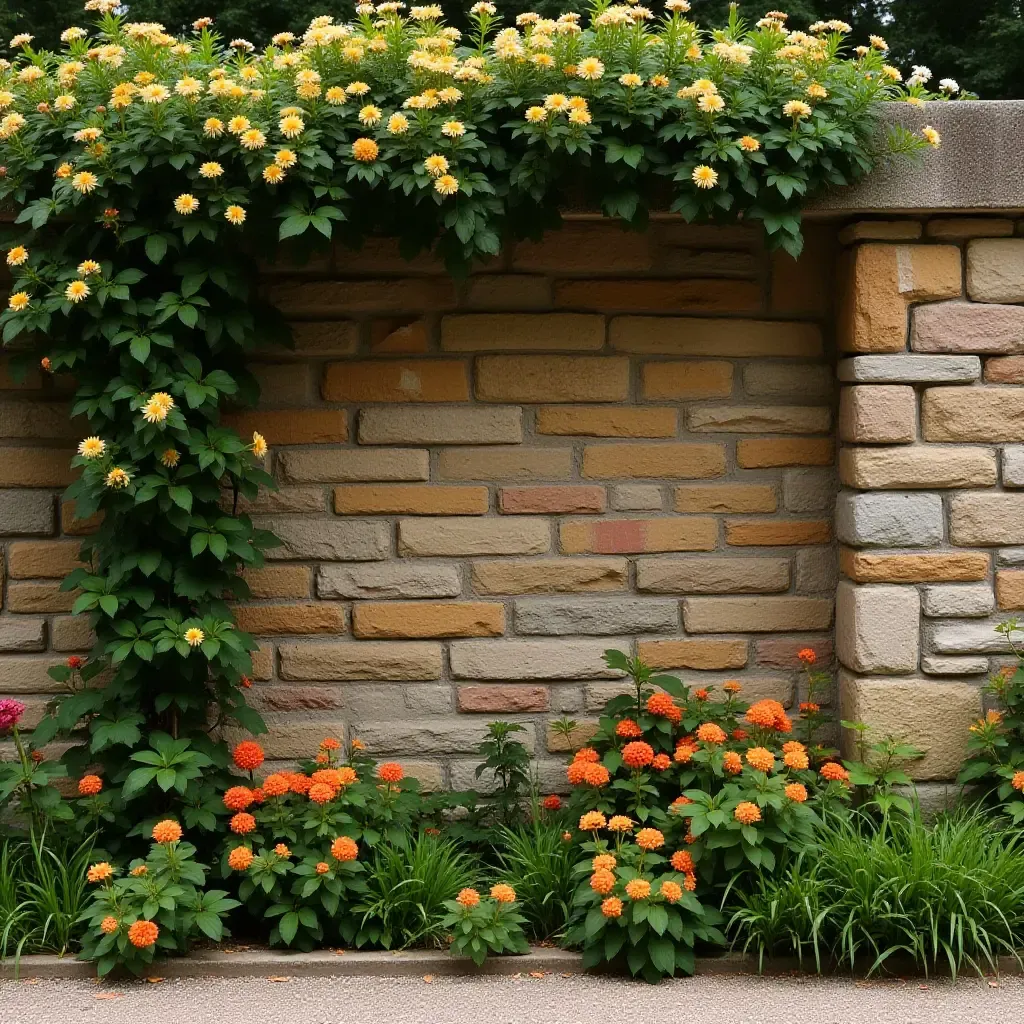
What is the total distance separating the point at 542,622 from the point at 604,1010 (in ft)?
4.08

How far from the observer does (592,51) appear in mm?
3439

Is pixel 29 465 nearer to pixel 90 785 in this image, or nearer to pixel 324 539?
pixel 324 539

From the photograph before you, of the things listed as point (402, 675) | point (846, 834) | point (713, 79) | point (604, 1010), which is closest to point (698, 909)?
point (604, 1010)

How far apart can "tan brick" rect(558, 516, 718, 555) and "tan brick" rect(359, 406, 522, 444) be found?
36 centimetres

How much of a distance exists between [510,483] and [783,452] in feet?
2.83

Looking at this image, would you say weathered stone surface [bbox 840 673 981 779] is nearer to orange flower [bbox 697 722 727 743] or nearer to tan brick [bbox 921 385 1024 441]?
orange flower [bbox 697 722 727 743]

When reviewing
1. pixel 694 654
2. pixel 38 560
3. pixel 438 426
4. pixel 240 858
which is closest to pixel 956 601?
pixel 694 654

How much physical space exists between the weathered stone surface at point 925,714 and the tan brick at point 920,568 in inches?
12.0

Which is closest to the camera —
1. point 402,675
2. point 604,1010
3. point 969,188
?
point 604,1010

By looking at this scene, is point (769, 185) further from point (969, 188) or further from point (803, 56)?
point (969, 188)

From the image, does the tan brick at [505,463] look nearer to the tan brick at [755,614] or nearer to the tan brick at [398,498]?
the tan brick at [398,498]

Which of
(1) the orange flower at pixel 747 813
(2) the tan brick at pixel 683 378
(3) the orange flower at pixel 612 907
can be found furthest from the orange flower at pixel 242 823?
(2) the tan brick at pixel 683 378

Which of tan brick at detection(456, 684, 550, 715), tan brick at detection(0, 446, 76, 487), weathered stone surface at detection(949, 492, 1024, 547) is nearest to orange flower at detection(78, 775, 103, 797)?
tan brick at detection(0, 446, 76, 487)

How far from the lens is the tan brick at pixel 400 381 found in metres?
3.82
